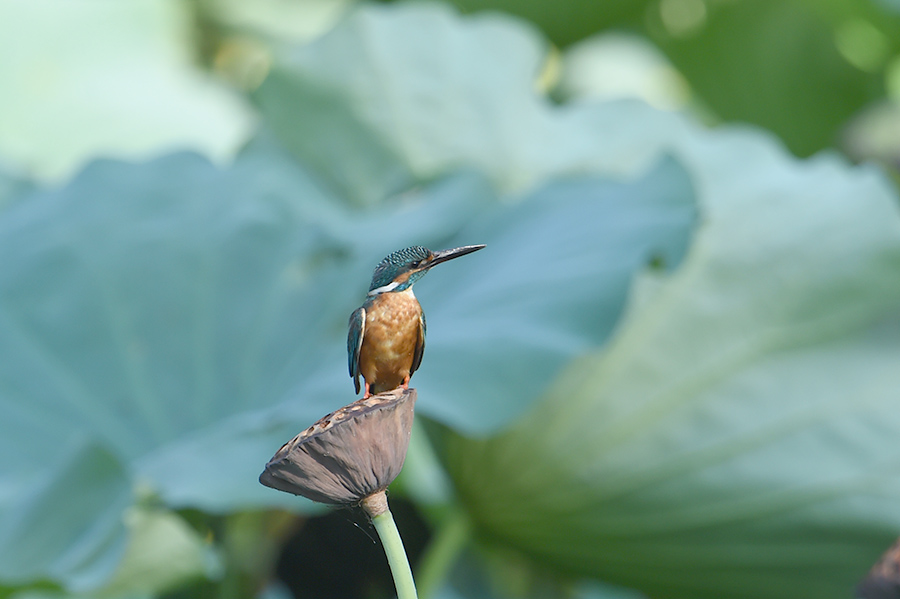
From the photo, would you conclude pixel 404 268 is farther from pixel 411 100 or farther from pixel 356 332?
pixel 411 100

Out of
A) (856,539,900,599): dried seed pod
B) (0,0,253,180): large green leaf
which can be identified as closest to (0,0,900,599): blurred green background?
(856,539,900,599): dried seed pod

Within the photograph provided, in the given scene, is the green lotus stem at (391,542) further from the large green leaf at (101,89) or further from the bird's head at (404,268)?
Answer: the large green leaf at (101,89)

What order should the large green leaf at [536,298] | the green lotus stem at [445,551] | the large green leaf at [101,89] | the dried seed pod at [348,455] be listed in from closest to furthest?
the dried seed pod at [348,455] < the large green leaf at [536,298] < the green lotus stem at [445,551] < the large green leaf at [101,89]

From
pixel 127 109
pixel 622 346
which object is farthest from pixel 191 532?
pixel 127 109

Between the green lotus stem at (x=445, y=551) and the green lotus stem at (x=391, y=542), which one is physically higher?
the green lotus stem at (x=391, y=542)

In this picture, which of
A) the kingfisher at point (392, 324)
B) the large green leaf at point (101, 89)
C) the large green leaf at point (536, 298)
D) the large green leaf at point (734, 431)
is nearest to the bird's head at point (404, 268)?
the kingfisher at point (392, 324)

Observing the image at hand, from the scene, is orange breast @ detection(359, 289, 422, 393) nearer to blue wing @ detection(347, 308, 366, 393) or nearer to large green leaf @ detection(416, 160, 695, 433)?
blue wing @ detection(347, 308, 366, 393)

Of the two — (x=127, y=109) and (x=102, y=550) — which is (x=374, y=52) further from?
(x=127, y=109)

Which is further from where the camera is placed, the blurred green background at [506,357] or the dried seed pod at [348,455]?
the blurred green background at [506,357]

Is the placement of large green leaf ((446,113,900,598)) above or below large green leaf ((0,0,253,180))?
below
